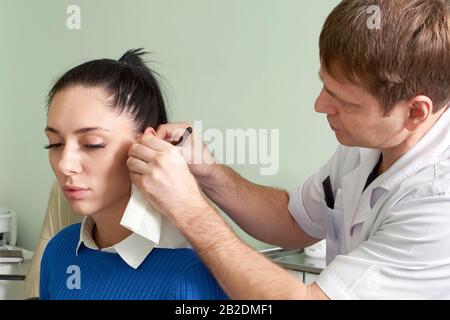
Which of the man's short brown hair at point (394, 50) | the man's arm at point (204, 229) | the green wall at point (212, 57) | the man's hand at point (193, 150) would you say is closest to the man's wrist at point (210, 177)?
the man's hand at point (193, 150)

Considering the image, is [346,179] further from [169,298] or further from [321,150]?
[321,150]

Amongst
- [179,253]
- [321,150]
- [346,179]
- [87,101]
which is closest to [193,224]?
[179,253]

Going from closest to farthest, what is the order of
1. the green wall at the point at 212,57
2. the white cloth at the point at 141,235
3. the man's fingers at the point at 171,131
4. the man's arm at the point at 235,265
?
the man's arm at the point at 235,265, the white cloth at the point at 141,235, the man's fingers at the point at 171,131, the green wall at the point at 212,57

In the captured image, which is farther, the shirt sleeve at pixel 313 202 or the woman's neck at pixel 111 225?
the shirt sleeve at pixel 313 202

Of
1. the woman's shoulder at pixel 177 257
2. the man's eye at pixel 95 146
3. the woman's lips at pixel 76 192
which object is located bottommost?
the woman's shoulder at pixel 177 257

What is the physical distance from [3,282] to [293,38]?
161 centimetres

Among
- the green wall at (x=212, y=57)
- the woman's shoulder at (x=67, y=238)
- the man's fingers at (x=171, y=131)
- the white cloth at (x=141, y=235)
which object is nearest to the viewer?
the white cloth at (x=141, y=235)

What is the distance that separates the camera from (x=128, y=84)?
52.5 inches

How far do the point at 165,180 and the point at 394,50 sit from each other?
486mm

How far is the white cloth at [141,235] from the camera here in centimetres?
121

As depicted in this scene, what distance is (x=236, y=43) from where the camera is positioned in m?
2.75

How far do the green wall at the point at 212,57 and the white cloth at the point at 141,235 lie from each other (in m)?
1.17

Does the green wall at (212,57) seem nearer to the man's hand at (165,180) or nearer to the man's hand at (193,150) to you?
the man's hand at (193,150)

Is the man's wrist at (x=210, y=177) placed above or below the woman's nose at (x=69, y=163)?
below
